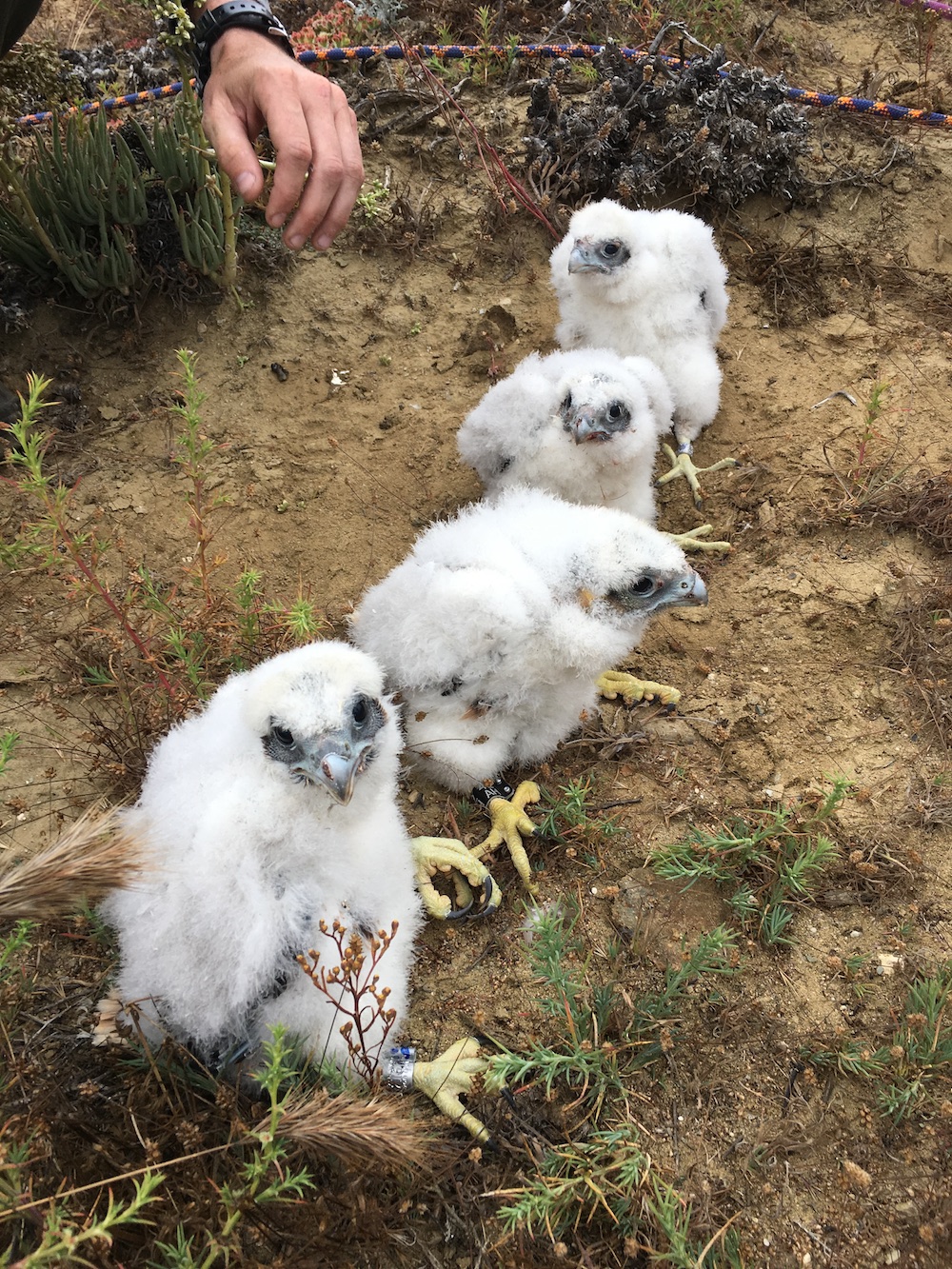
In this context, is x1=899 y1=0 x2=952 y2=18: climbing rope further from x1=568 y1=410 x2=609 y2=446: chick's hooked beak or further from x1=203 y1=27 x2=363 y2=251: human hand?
x1=203 y1=27 x2=363 y2=251: human hand

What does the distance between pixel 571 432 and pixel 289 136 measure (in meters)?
1.68

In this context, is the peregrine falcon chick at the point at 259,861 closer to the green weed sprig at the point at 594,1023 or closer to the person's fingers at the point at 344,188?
the green weed sprig at the point at 594,1023

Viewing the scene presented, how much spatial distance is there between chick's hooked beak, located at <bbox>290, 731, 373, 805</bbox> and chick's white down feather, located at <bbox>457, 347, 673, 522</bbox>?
2.03 m

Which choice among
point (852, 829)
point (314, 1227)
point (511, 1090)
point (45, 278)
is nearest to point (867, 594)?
point (852, 829)

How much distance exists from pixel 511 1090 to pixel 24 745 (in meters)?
2.12

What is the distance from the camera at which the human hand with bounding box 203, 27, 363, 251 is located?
8.26ft

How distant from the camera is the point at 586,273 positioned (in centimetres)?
432

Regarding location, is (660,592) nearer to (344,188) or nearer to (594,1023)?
(594,1023)

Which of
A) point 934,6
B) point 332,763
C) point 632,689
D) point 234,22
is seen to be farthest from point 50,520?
point 934,6

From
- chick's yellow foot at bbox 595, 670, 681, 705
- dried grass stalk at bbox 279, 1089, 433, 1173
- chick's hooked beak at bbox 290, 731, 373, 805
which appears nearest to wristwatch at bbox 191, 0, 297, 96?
chick's hooked beak at bbox 290, 731, 373, 805

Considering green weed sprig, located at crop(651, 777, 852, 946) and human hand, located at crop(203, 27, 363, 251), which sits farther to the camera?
green weed sprig, located at crop(651, 777, 852, 946)

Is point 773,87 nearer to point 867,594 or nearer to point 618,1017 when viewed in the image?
point 867,594

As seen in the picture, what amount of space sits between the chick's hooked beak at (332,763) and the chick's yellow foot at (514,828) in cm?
97

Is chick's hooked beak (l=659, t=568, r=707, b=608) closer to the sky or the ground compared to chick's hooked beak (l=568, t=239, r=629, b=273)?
closer to the ground
